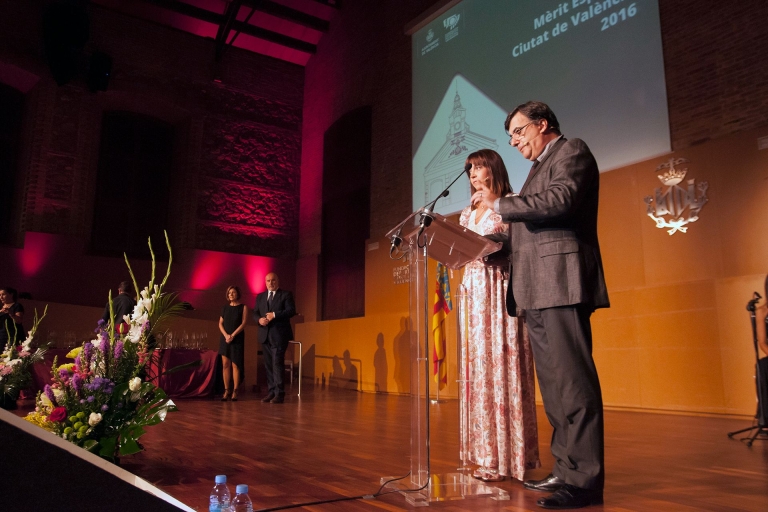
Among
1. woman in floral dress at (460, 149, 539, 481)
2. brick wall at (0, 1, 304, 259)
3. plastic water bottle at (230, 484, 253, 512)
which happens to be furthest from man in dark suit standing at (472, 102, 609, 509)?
brick wall at (0, 1, 304, 259)

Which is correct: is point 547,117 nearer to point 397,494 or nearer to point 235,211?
point 397,494

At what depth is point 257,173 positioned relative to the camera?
11.9m

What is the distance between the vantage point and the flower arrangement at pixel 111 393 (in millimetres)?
2361

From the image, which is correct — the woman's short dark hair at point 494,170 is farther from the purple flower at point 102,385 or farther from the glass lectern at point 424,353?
the purple flower at point 102,385

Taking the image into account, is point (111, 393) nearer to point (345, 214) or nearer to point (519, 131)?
point (519, 131)

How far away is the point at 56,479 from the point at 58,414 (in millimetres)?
1943

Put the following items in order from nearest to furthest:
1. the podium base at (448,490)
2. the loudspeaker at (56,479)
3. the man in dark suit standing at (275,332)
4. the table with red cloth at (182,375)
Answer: the loudspeaker at (56,479)
the podium base at (448,490)
the man in dark suit standing at (275,332)
the table with red cloth at (182,375)

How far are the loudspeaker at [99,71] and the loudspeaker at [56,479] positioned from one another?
420 inches

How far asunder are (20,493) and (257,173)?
458 inches

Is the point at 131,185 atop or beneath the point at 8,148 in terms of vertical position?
beneath

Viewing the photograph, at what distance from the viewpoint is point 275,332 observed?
660 centimetres

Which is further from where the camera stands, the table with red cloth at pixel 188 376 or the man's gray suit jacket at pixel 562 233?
the table with red cloth at pixel 188 376

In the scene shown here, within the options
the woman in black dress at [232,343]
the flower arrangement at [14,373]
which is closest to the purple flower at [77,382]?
the flower arrangement at [14,373]

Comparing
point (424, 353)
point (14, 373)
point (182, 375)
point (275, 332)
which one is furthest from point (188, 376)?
point (424, 353)
